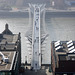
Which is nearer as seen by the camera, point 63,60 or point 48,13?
point 63,60

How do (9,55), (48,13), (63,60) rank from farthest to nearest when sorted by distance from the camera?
1. (48,13)
2. (9,55)
3. (63,60)

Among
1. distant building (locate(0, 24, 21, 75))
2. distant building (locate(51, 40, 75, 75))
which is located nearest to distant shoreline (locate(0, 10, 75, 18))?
distant building (locate(0, 24, 21, 75))

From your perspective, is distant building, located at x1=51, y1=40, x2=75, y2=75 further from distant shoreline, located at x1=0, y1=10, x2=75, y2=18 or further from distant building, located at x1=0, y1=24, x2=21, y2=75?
distant shoreline, located at x1=0, y1=10, x2=75, y2=18

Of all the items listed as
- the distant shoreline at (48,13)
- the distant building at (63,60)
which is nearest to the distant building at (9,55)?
the distant building at (63,60)

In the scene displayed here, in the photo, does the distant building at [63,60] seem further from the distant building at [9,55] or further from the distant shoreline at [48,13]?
the distant shoreline at [48,13]

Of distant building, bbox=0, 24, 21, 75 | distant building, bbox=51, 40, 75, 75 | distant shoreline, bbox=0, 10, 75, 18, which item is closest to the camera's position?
distant building, bbox=0, 24, 21, 75

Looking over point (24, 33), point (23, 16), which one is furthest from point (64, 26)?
point (23, 16)

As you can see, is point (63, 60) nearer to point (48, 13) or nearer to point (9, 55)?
point (9, 55)

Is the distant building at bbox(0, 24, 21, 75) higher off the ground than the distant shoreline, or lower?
lower

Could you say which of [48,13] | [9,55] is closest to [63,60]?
[9,55]

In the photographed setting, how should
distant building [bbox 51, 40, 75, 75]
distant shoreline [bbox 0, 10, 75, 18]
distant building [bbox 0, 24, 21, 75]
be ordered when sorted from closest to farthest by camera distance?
distant building [bbox 0, 24, 21, 75] < distant building [bbox 51, 40, 75, 75] < distant shoreline [bbox 0, 10, 75, 18]
